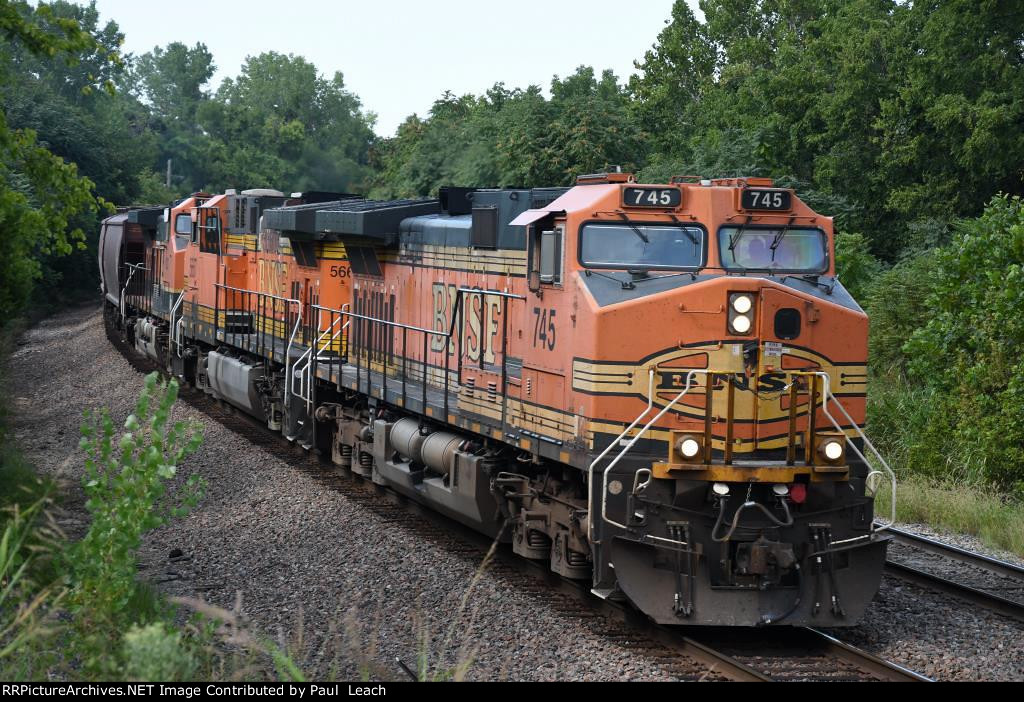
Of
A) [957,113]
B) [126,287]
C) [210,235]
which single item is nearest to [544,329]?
[210,235]

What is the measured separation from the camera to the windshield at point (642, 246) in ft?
28.8

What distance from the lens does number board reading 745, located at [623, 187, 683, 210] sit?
8805 millimetres

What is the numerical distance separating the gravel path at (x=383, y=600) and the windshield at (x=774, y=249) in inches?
109

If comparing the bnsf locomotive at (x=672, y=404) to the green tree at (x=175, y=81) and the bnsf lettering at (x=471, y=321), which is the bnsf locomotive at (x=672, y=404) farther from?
the green tree at (x=175, y=81)

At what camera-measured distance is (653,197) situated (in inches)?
348

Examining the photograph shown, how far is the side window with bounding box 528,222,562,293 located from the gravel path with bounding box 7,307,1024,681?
8.43 ft

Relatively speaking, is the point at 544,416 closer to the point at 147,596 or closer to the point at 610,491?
the point at 610,491

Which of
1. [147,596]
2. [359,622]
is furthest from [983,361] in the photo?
[147,596]

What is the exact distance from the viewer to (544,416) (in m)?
9.20

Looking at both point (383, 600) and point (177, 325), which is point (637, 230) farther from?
point (177, 325)

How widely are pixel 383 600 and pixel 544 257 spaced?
3108mm

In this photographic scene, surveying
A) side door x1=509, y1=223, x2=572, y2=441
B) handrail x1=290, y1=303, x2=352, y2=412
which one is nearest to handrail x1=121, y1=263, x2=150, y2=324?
handrail x1=290, y1=303, x2=352, y2=412

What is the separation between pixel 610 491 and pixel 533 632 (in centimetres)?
127

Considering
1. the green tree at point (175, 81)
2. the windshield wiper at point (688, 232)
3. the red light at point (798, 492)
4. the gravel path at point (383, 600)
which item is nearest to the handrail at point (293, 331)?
the gravel path at point (383, 600)
